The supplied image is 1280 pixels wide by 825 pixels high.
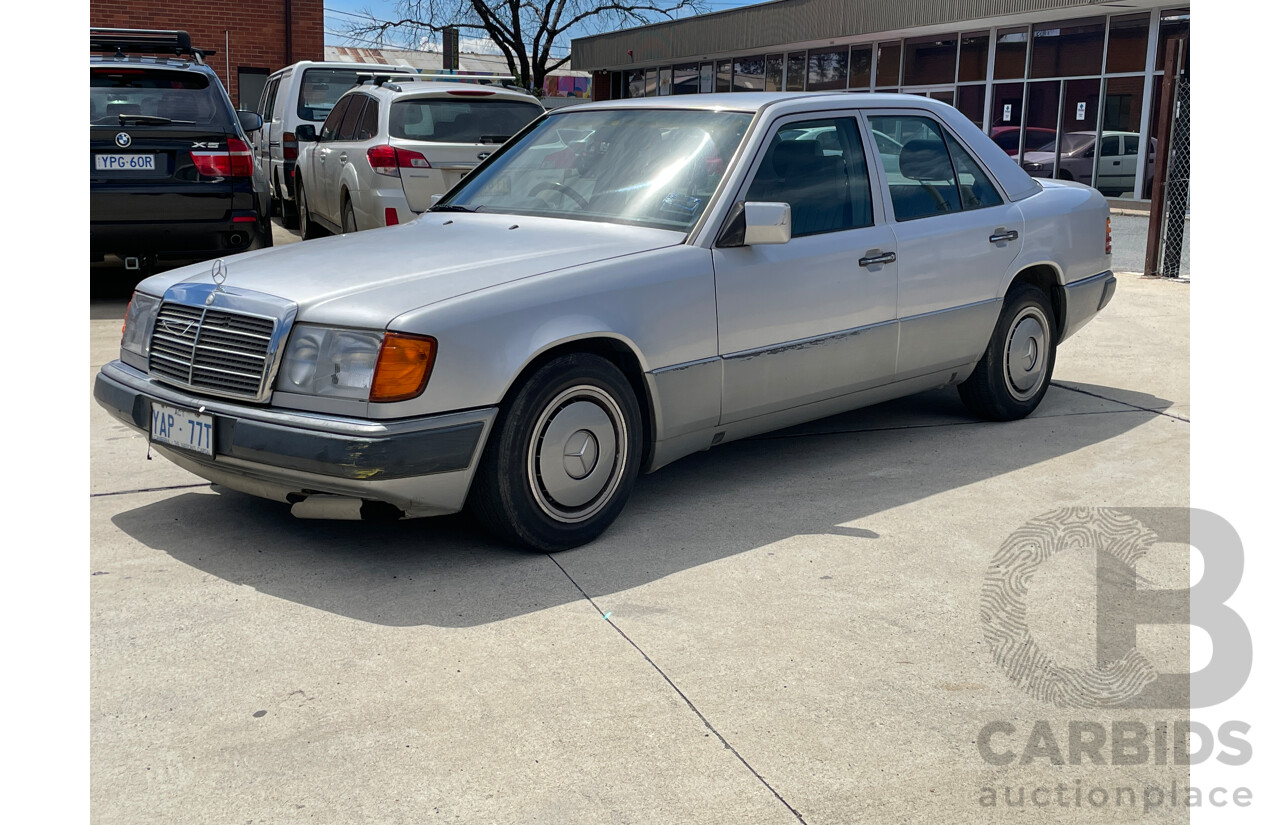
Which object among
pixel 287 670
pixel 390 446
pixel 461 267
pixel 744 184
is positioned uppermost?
pixel 744 184

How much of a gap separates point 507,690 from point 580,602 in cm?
66

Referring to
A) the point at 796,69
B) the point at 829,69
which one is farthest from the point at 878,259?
the point at 796,69

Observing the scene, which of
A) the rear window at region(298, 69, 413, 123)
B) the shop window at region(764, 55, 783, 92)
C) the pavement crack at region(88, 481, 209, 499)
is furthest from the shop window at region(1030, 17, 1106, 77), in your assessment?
the pavement crack at region(88, 481, 209, 499)

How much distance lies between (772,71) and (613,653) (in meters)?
32.0

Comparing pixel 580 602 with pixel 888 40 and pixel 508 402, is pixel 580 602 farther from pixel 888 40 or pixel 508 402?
pixel 888 40

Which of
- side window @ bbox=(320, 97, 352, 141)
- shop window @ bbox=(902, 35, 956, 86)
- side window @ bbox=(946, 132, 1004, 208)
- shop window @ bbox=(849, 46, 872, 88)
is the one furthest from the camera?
shop window @ bbox=(849, 46, 872, 88)

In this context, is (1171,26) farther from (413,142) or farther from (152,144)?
(152,144)

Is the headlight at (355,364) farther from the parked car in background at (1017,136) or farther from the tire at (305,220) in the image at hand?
the parked car in background at (1017,136)

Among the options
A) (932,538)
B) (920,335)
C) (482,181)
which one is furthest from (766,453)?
(482,181)

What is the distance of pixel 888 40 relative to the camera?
28969 millimetres

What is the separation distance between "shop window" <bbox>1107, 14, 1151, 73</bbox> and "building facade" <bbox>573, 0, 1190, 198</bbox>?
2cm

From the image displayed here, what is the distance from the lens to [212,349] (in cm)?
421

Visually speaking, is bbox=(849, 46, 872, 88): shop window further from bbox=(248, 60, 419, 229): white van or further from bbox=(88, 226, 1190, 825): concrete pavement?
bbox=(88, 226, 1190, 825): concrete pavement

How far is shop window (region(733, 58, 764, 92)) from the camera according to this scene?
112 feet
